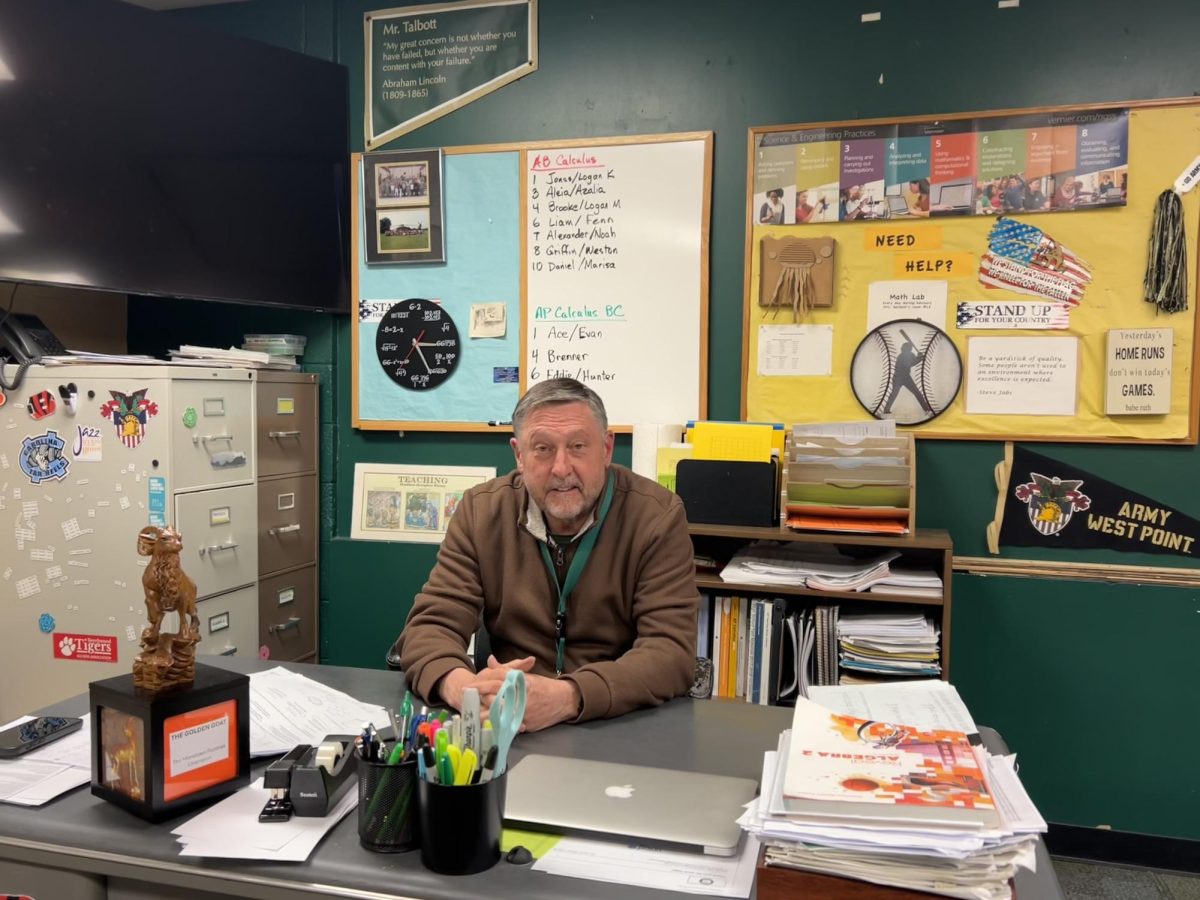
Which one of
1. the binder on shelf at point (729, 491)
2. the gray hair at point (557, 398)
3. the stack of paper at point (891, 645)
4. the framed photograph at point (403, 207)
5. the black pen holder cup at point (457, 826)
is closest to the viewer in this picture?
the black pen holder cup at point (457, 826)

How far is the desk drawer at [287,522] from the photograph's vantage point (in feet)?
10.1

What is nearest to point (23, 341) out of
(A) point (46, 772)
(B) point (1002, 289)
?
(A) point (46, 772)

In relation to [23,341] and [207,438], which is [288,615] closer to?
[207,438]

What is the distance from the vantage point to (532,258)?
3.10 meters

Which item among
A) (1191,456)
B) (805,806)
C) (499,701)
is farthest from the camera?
(1191,456)

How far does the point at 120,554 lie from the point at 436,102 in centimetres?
185

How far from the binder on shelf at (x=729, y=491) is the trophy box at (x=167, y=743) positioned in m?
1.55

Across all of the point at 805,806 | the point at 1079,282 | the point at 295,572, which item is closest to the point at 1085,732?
the point at 1079,282

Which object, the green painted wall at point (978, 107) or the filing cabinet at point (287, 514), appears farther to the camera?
the filing cabinet at point (287, 514)

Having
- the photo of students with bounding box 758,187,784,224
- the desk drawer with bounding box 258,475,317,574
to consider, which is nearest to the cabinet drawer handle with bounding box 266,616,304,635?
the desk drawer with bounding box 258,475,317,574

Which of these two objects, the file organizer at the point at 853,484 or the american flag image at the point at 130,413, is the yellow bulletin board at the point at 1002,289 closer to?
the file organizer at the point at 853,484

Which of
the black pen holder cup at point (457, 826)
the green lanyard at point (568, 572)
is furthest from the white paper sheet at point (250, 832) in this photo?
the green lanyard at point (568, 572)

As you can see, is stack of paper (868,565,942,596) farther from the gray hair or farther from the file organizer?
the gray hair

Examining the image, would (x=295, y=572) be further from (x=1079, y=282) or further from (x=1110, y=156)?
(x=1110, y=156)
